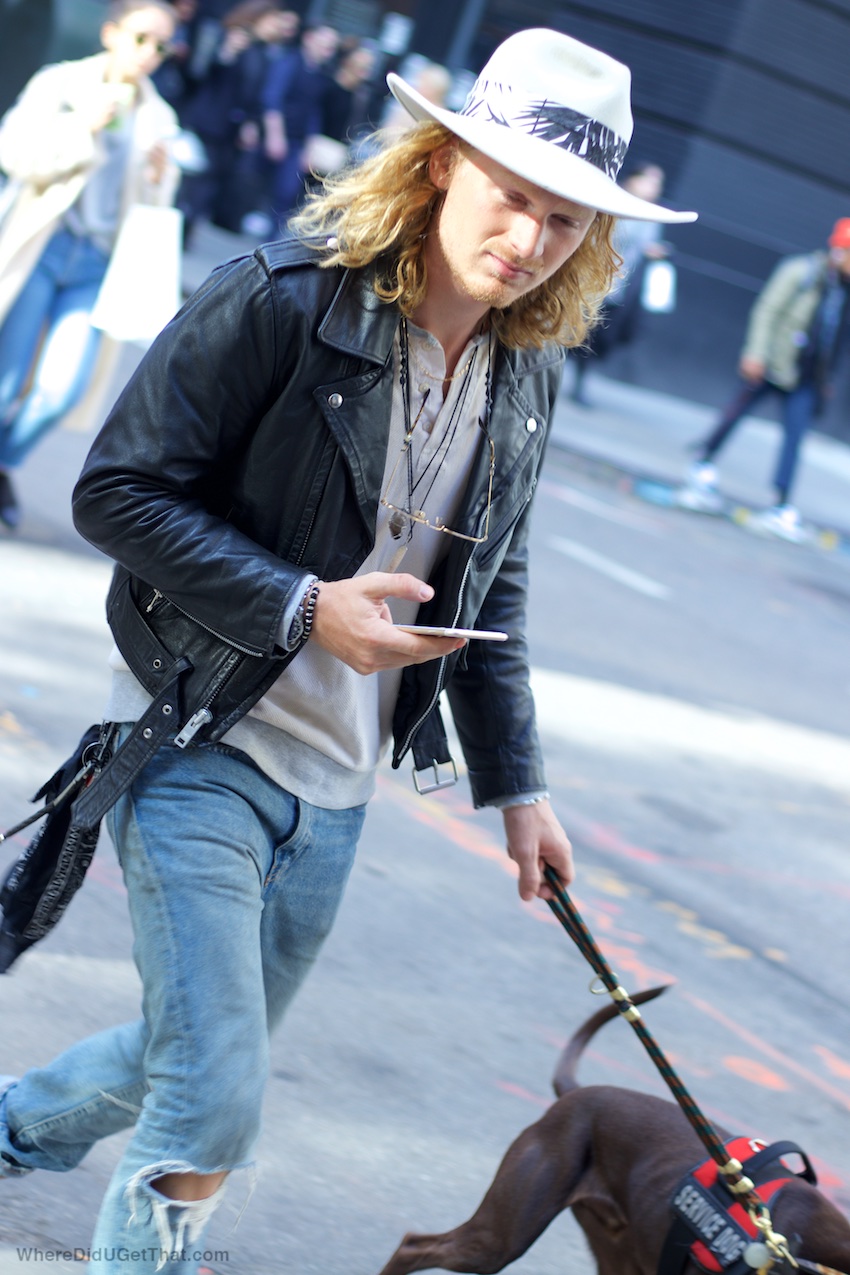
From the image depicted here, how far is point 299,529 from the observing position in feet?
8.14

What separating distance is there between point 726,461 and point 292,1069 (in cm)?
1338

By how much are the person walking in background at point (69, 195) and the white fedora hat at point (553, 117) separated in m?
4.29

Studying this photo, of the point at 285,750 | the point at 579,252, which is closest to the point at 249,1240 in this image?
the point at 285,750

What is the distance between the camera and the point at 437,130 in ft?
8.36

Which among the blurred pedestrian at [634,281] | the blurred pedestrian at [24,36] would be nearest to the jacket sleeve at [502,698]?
A: the blurred pedestrian at [634,281]

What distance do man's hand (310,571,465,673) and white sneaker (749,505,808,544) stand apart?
11508 mm

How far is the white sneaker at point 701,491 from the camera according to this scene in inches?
531

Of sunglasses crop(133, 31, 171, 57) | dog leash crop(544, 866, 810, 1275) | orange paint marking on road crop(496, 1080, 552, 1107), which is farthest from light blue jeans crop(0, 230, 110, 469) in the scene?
dog leash crop(544, 866, 810, 1275)

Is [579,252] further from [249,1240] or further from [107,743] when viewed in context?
[249,1240]

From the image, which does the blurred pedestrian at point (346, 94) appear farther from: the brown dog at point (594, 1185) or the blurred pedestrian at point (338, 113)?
the brown dog at point (594, 1185)

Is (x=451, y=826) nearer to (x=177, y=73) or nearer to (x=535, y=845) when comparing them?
(x=535, y=845)

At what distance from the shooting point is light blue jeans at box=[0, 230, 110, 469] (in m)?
6.63

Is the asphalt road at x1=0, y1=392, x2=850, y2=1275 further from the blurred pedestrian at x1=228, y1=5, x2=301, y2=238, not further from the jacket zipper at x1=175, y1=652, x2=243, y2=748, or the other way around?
the blurred pedestrian at x1=228, y1=5, x2=301, y2=238

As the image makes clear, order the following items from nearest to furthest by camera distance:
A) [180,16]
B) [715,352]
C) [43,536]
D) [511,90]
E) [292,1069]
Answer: [511,90], [292,1069], [43,536], [180,16], [715,352]
